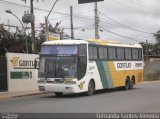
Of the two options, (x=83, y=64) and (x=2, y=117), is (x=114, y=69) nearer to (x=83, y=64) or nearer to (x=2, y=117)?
(x=83, y=64)

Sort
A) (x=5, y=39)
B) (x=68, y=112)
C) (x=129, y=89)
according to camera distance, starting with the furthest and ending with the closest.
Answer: (x=5, y=39)
(x=129, y=89)
(x=68, y=112)

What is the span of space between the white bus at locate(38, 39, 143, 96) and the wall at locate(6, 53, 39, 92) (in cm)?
412

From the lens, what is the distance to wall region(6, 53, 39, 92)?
3009cm

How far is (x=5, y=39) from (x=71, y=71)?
3432 cm

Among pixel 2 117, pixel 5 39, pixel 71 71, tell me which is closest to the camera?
pixel 2 117

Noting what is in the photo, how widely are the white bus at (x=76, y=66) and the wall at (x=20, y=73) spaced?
4.12m

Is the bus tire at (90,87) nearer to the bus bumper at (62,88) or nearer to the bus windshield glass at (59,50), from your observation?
the bus bumper at (62,88)

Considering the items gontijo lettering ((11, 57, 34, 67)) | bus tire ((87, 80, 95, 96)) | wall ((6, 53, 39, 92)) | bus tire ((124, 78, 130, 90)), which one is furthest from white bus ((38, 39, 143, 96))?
gontijo lettering ((11, 57, 34, 67))

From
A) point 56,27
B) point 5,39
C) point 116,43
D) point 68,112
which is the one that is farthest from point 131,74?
point 56,27

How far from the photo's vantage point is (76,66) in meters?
25.6

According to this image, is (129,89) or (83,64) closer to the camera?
(83,64)

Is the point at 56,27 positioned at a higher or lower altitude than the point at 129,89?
higher

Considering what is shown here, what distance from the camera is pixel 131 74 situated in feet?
110

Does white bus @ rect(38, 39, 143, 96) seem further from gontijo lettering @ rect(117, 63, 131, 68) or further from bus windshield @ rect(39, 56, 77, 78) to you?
gontijo lettering @ rect(117, 63, 131, 68)
